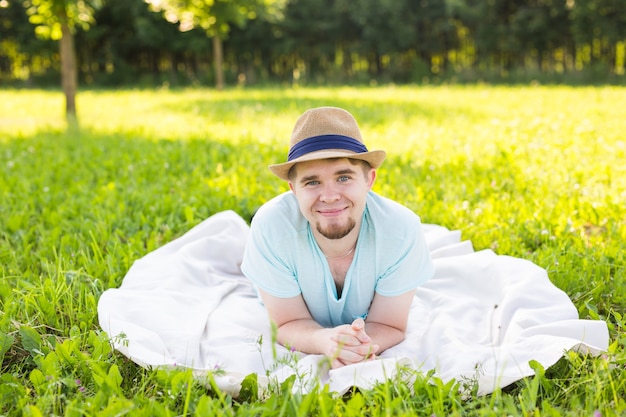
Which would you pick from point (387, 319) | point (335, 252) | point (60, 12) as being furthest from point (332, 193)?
point (60, 12)

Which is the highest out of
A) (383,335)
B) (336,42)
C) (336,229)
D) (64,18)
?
(336,42)

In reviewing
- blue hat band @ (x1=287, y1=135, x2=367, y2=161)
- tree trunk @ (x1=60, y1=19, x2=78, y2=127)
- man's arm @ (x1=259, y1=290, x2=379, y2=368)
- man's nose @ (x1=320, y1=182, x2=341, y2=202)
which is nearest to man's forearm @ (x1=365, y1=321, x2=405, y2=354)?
man's arm @ (x1=259, y1=290, x2=379, y2=368)

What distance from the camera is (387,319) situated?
300 cm

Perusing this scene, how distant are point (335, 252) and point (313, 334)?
0.40 metres

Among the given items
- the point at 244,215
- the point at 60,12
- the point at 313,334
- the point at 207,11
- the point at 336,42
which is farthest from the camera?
the point at 336,42

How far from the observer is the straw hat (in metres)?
2.57

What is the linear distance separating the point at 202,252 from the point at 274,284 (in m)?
1.34

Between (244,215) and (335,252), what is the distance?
2202mm

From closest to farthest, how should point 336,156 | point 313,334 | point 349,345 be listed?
point 336,156 → point 349,345 → point 313,334

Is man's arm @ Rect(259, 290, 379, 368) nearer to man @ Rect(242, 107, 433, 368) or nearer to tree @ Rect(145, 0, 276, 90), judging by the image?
man @ Rect(242, 107, 433, 368)

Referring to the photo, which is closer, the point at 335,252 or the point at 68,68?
the point at 335,252

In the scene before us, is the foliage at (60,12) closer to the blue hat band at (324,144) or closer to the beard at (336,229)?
the blue hat band at (324,144)

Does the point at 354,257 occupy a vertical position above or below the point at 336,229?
below

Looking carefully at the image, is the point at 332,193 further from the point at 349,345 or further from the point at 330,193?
the point at 349,345
